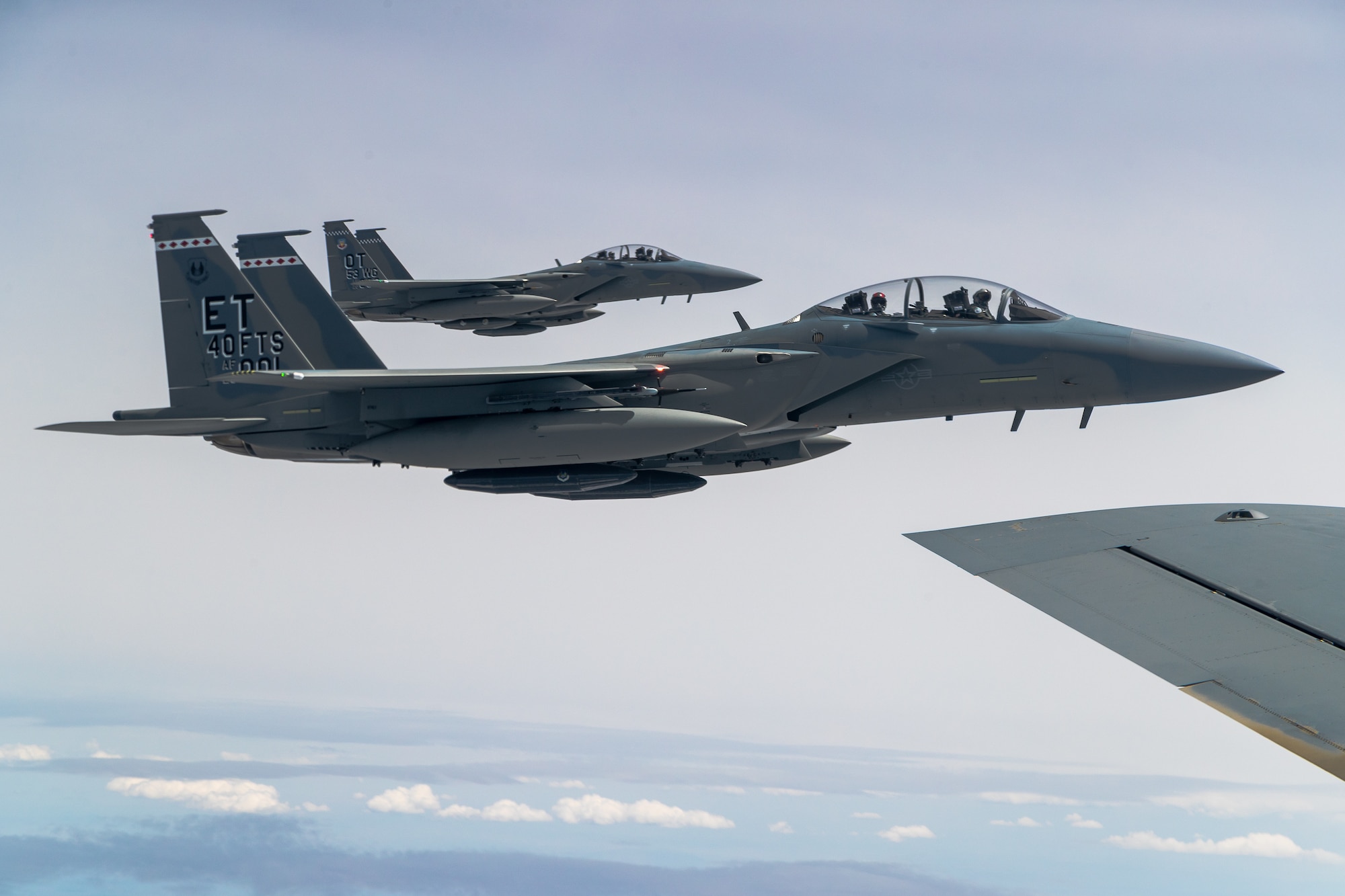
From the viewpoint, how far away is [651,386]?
15.6 meters

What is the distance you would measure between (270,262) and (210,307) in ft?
4.01

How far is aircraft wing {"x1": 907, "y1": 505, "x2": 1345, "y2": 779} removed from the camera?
208 inches

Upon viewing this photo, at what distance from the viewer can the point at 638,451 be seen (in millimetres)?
14727

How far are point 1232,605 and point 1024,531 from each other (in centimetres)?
155

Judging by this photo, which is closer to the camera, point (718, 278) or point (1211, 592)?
point (1211, 592)

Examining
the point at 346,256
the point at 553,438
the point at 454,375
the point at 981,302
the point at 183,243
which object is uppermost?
the point at 346,256

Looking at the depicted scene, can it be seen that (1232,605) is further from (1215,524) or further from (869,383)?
(869,383)

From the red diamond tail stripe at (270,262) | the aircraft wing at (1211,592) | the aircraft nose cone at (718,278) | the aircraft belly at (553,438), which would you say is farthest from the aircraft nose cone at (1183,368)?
the aircraft nose cone at (718,278)

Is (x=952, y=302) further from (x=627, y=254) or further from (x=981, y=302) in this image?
(x=627, y=254)

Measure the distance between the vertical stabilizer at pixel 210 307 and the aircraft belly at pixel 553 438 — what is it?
129 inches

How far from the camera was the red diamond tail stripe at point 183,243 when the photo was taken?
1714 centimetres

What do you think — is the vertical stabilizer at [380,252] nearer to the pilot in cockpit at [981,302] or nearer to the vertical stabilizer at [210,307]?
the vertical stabilizer at [210,307]

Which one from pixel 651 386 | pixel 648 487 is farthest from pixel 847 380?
pixel 648 487

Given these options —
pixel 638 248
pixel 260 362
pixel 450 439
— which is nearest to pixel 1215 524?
pixel 450 439
